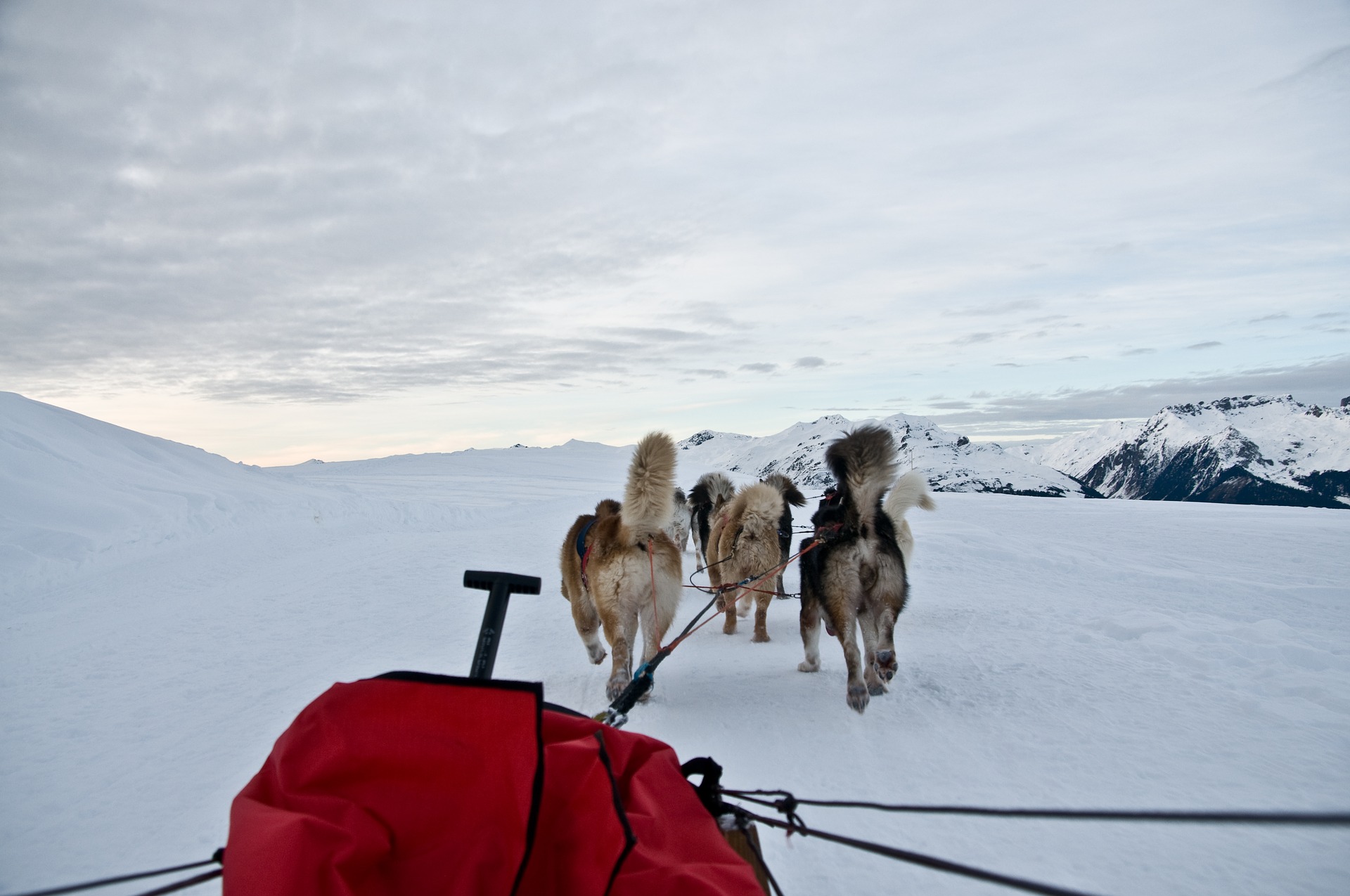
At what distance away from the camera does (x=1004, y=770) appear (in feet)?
11.6

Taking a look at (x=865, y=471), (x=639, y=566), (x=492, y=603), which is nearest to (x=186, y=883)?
(x=492, y=603)

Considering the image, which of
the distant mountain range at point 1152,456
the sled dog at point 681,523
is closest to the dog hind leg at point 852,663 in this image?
the sled dog at point 681,523

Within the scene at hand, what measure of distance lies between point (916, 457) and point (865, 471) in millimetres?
91493

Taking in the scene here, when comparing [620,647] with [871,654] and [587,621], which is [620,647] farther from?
[871,654]

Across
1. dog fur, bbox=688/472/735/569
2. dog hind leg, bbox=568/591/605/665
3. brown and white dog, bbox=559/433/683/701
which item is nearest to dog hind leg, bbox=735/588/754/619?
dog fur, bbox=688/472/735/569

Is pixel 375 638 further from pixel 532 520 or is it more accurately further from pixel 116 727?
pixel 532 520

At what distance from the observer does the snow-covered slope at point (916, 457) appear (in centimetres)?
7950

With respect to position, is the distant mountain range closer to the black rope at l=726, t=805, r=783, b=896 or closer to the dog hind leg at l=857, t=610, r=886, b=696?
the dog hind leg at l=857, t=610, r=886, b=696

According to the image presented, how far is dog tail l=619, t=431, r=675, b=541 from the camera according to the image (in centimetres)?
477

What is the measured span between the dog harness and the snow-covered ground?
33.9 inches

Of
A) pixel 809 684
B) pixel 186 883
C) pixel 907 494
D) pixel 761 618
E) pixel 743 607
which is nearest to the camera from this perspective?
pixel 186 883

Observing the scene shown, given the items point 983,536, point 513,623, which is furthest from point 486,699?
point 983,536

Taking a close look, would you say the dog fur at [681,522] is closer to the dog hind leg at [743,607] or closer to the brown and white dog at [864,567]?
the dog hind leg at [743,607]

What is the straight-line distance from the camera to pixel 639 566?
4.75 m
